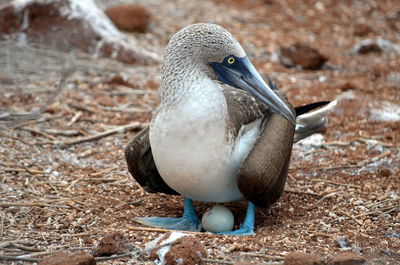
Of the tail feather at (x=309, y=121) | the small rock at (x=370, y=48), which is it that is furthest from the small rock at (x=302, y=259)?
the small rock at (x=370, y=48)

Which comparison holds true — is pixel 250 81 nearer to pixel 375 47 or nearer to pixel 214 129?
pixel 214 129

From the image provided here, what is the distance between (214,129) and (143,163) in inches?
31.9

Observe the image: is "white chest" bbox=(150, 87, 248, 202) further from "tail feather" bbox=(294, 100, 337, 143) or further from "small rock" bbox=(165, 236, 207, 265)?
"tail feather" bbox=(294, 100, 337, 143)

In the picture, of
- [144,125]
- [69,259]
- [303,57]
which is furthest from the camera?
[303,57]

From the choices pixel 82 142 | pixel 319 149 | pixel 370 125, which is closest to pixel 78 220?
pixel 82 142

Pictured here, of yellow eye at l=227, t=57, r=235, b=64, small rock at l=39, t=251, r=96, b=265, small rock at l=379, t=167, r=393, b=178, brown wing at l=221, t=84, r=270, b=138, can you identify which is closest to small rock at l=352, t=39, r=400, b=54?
small rock at l=379, t=167, r=393, b=178

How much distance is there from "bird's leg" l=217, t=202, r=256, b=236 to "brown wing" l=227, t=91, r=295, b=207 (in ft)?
0.41

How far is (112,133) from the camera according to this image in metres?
6.70

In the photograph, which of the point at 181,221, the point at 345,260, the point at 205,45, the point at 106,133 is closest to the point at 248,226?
the point at 181,221

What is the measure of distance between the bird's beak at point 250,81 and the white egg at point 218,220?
77 centimetres

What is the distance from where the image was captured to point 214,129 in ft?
Result: 13.9

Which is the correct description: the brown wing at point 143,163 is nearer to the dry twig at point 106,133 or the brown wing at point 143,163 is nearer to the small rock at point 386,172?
the dry twig at point 106,133

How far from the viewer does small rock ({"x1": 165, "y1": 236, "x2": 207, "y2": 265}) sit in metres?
3.79

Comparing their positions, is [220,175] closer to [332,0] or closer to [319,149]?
[319,149]
